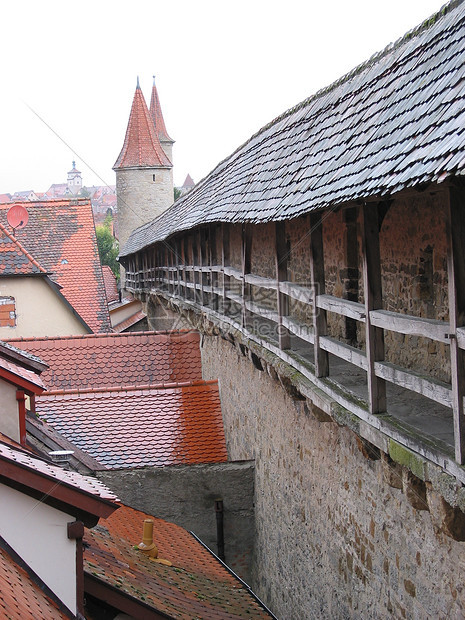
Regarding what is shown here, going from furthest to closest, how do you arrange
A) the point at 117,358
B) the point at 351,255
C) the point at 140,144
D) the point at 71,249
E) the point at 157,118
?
the point at 157,118, the point at 140,144, the point at 71,249, the point at 117,358, the point at 351,255

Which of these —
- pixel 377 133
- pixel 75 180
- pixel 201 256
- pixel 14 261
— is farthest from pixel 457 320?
pixel 75 180

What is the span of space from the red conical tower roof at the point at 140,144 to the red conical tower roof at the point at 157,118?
647 cm

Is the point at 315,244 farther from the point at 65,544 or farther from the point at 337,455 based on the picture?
the point at 65,544

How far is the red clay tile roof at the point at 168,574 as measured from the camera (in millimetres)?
5301

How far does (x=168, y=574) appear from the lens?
6.50 metres

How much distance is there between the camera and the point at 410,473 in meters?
4.05

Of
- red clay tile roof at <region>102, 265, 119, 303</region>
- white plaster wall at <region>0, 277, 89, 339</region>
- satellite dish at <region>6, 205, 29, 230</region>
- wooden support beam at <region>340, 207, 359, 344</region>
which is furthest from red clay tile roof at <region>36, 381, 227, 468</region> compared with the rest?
red clay tile roof at <region>102, 265, 119, 303</region>

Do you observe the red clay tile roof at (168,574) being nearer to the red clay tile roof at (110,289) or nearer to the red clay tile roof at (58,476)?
the red clay tile roof at (58,476)

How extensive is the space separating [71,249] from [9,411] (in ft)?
41.6

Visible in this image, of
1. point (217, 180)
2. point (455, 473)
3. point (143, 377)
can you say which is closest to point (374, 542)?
point (455, 473)

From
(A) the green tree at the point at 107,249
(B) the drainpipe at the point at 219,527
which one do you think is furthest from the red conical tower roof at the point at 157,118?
(B) the drainpipe at the point at 219,527

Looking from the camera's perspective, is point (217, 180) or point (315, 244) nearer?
point (315, 244)

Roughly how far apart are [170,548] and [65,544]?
3396 mm

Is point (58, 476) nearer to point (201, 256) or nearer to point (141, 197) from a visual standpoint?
point (201, 256)
